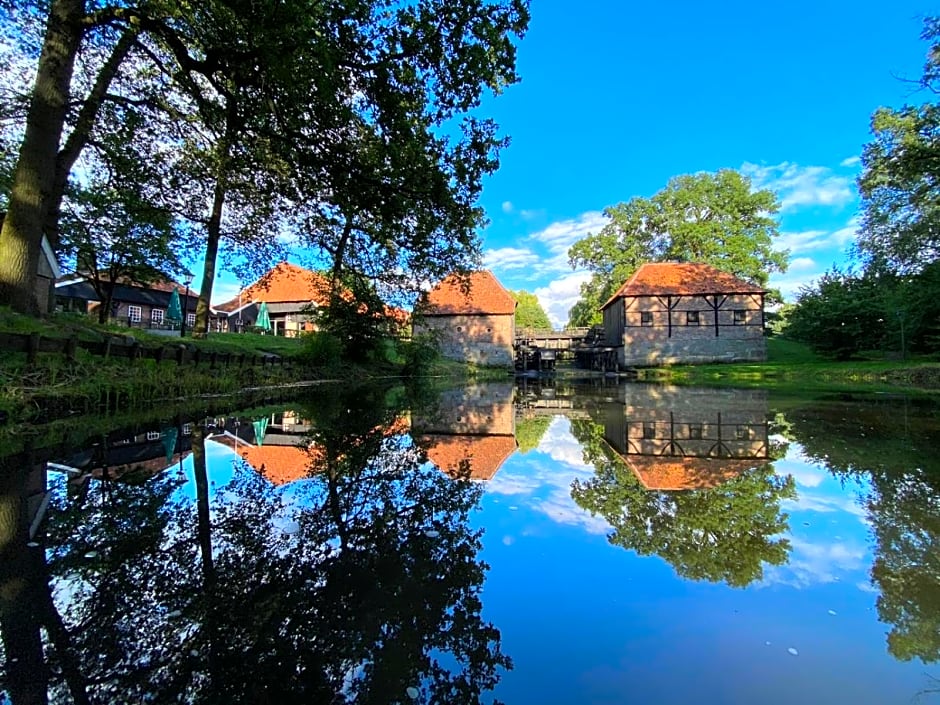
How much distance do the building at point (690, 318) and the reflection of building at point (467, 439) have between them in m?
28.1

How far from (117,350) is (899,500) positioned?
11487mm

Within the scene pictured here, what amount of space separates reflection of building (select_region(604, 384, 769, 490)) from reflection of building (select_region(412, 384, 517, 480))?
1553mm

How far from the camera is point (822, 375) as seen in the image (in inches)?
878

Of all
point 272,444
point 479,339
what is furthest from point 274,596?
point 479,339

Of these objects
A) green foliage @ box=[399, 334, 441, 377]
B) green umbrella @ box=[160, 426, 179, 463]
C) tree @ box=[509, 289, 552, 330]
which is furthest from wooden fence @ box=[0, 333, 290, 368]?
tree @ box=[509, 289, 552, 330]

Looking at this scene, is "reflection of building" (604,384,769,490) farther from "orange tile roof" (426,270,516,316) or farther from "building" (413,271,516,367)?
"orange tile roof" (426,270,516,316)

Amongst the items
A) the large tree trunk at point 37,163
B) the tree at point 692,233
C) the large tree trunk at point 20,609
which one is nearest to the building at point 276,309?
the tree at point 692,233

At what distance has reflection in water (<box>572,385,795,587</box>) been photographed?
8.91ft

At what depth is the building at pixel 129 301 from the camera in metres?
28.5

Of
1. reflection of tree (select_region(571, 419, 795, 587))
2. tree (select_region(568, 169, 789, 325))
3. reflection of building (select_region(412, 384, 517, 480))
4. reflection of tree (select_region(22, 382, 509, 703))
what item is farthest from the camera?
tree (select_region(568, 169, 789, 325))

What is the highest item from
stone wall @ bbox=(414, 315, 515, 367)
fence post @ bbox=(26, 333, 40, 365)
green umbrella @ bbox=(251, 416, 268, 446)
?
stone wall @ bbox=(414, 315, 515, 367)

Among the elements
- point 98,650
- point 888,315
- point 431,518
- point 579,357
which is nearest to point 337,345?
point 431,518

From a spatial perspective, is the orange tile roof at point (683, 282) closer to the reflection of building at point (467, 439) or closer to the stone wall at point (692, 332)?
the stone wall at point (692, 332)

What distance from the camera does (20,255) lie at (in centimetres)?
774
